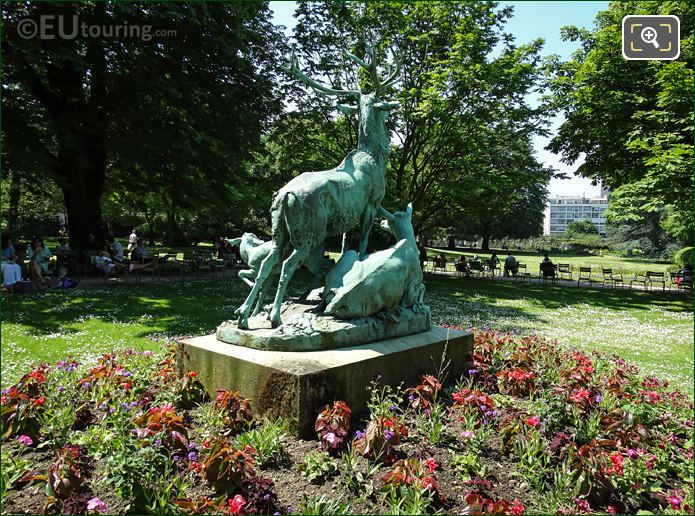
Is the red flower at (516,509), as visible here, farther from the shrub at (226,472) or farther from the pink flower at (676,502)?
the shrub at (226,472)

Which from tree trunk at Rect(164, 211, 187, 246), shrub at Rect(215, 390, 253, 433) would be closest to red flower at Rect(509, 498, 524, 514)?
shrub at Rect(215, 390, 253, 433)

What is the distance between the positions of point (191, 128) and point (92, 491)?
44.0 ft

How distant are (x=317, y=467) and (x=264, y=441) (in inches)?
22.3

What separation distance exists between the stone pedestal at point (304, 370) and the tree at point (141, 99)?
37.4ft

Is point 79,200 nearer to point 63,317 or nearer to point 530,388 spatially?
point 63,317

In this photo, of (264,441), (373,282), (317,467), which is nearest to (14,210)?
(373,282)

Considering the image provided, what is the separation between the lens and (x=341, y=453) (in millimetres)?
3986

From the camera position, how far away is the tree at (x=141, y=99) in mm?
12703

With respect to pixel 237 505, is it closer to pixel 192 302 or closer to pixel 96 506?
pixel 96 506

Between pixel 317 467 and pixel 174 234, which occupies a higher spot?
pixel 174 234

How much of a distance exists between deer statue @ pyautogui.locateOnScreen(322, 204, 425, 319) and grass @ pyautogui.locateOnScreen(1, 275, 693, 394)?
444cm

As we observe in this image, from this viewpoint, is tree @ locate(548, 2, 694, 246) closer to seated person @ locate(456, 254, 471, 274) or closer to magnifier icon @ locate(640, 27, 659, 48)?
seated person @ locate(456, 254, 471, 274)

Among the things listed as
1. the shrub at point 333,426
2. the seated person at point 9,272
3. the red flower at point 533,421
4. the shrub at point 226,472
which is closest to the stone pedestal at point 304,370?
the shrub at point 333,426

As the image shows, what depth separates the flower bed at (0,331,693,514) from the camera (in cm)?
329
